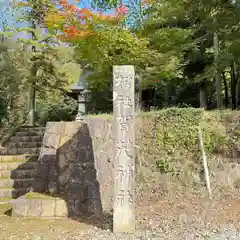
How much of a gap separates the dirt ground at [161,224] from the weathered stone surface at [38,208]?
181 mm

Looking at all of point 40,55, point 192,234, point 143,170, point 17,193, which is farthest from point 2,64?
point 192,234

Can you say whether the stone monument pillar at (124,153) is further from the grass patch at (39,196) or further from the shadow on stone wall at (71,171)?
the grass patch at (39,196)

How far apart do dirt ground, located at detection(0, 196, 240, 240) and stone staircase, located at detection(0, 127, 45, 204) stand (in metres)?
0.97

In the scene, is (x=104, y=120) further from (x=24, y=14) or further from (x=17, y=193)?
(x=24, y=14)

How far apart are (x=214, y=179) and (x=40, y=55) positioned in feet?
28.2

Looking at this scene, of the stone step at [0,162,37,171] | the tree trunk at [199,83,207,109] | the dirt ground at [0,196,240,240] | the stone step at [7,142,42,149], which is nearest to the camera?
the dirt ground at [0,196,240,240]

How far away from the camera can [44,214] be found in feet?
20.1

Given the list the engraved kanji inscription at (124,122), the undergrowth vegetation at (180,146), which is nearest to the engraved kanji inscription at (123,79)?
the engraved kanji inscription at (124,122)

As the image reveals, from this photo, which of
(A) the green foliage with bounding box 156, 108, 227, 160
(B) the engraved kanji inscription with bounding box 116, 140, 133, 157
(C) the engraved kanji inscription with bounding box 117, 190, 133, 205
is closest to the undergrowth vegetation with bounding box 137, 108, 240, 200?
(A) the green foliage with bounding box 156, 108, 227, 160

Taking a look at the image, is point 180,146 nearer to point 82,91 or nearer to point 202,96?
point 202,96

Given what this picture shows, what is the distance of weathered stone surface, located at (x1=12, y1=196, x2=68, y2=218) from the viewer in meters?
6.13

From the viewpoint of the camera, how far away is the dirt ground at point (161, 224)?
4.96 m

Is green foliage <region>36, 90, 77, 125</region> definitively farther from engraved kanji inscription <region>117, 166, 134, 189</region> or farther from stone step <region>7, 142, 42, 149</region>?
engraved kanji inscription <region>117, 166, 134, 189</region>

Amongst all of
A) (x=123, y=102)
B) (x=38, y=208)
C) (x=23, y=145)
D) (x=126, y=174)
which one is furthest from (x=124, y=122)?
(x=23, y=145)
